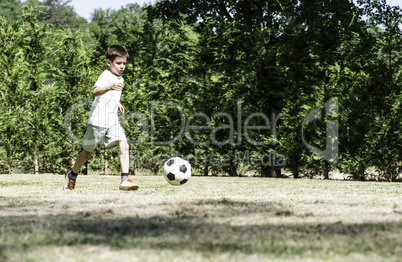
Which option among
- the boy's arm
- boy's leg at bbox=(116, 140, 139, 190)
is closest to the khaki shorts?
boy's leg at bbox=(116, 140, 139, 190)

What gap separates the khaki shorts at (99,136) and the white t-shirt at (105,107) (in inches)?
2.8

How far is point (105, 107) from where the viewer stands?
583 cm

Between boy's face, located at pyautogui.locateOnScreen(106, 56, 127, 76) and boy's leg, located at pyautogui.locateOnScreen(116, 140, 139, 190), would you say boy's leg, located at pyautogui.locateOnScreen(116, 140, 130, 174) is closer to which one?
boy's leg, located at pyautogui.locateOnScreen(116, 140, 139, 190)

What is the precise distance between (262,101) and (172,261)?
980 centimetres

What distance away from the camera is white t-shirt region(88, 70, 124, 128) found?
577cm

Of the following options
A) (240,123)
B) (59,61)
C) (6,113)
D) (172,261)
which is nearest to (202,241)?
(172,261)

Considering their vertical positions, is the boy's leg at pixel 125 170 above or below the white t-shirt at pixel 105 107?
below

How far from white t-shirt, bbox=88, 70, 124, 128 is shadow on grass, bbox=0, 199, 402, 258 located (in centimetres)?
243

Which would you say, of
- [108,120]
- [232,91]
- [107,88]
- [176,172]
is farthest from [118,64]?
[232,91]

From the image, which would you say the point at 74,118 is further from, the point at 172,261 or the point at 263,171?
the point at 172,261

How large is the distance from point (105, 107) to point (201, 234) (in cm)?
364

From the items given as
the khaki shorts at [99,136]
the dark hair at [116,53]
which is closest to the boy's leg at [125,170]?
the khaki shorts at [99,136]

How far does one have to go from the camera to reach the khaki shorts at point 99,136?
19.0 feet

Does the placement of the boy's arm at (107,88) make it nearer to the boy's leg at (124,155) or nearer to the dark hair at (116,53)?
the dark hair at (116,53)
